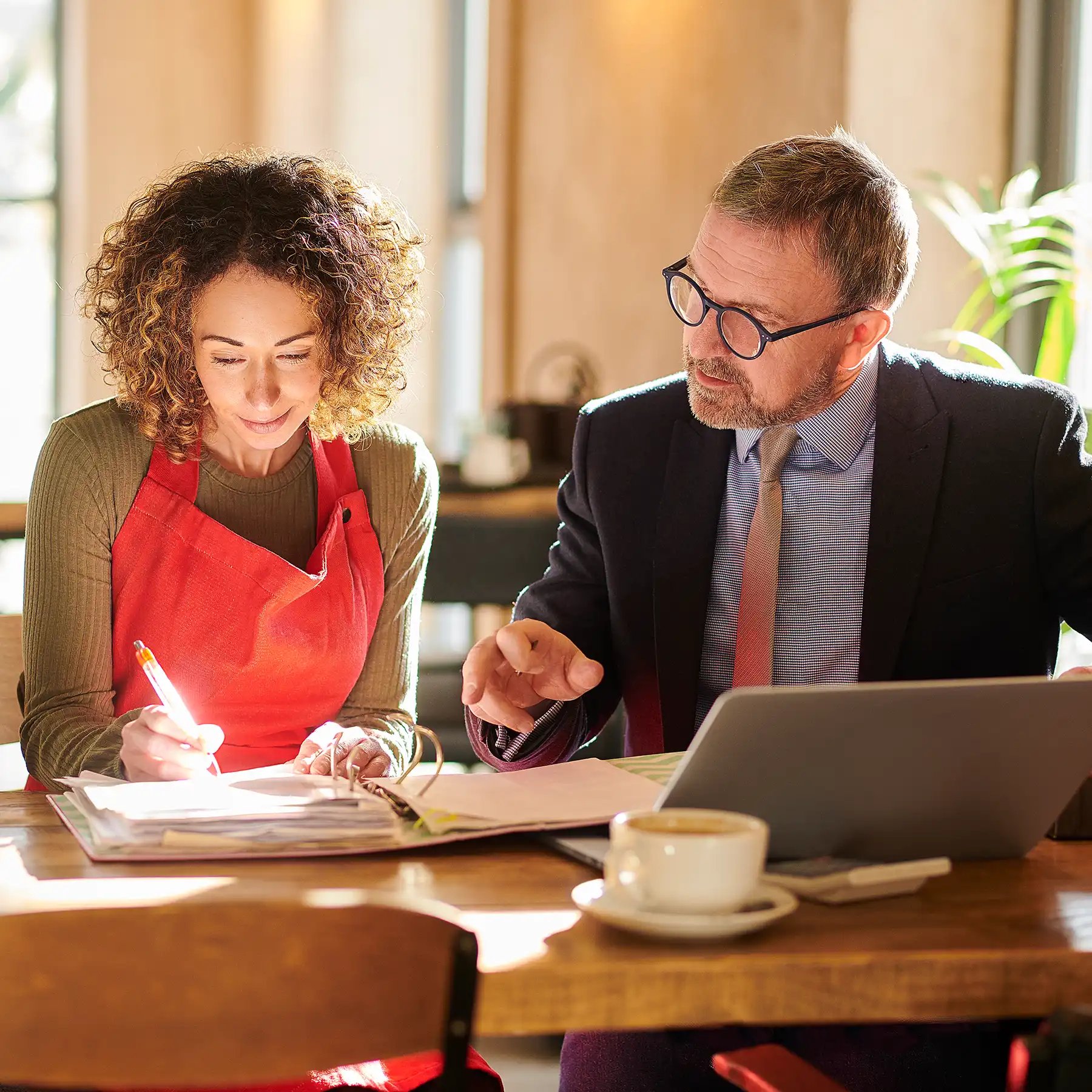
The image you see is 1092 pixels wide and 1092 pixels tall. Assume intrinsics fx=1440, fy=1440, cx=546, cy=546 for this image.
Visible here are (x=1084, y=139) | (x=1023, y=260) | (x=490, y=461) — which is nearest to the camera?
(x=1023, y=260)

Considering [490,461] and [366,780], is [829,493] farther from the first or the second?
[490,461]

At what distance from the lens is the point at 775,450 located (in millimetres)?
1693

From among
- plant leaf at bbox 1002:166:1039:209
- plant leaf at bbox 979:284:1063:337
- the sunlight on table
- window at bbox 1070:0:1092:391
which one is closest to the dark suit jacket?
the sunlight on table

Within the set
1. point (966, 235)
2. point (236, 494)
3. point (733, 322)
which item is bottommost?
point (236, 494)

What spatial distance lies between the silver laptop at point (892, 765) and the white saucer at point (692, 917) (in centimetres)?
10

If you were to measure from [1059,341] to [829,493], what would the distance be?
44.6 inches

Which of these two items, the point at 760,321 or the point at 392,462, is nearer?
the point at 760,321

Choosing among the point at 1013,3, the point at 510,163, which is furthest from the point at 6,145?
the point at 1013,3

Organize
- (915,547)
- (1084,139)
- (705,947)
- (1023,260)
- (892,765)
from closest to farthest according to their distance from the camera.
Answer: (705,947)
(892,765)
(915,547)
(1023,260)
(1084,139)

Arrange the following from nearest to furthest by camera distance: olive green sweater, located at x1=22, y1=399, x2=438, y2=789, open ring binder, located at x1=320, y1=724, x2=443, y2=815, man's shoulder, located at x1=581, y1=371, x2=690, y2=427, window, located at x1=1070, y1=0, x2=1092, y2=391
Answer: open ring binder, located at x1=320, y1=724, x2=443, y2=815
olive green sweater, located at x1=22, y1=399, x2=438, y2=789
man's shoulder, located at x1=581, y1=371, x2=690, y2=427
window, located at x1=1070, y1=0, x2=1092, y2=391

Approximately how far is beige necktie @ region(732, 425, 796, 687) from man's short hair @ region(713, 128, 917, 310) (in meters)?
0.18

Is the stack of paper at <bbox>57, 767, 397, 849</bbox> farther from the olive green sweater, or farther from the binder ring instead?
the olive green sweater

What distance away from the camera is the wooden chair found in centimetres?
74

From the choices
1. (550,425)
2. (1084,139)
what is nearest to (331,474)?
(1084,139)
